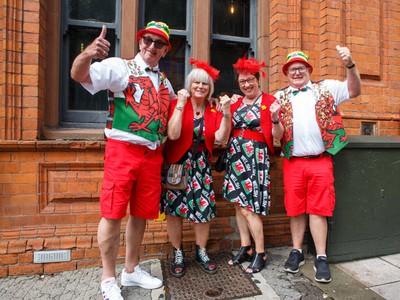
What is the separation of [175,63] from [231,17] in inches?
41.0

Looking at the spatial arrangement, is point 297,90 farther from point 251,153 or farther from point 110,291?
point 110,291

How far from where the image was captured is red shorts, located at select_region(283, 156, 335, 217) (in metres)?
2.68

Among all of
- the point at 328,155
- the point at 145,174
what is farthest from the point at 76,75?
the point at 328,155

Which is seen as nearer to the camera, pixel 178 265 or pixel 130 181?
pixel 130 181

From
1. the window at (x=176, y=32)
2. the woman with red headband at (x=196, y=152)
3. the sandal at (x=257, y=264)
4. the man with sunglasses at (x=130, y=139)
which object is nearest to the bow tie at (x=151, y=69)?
the man with sunglasses at (x=130, y=139)

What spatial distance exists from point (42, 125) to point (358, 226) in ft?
11.7

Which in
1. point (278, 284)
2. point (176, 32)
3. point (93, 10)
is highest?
point (93, 10)

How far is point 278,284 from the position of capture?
2.58 m

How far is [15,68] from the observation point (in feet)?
9.29

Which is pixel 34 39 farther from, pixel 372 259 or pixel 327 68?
pixel 372 259

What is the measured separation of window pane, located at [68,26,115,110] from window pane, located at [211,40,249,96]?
1.33 m

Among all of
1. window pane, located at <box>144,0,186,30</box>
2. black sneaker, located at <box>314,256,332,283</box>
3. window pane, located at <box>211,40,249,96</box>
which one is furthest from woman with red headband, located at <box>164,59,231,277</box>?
window pane, located at <box>144,0,186,30</box>

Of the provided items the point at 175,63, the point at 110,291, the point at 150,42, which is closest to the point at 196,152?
the point at 150,42

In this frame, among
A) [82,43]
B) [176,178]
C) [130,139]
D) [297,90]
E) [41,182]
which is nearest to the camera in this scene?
[130,139]
